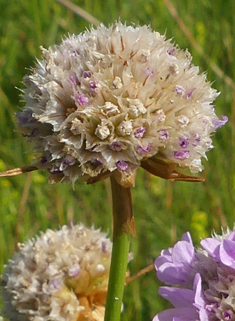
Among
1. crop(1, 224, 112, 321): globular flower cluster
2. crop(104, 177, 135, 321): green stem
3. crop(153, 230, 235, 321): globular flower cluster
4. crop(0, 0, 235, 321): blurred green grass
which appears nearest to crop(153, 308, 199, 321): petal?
crop(153, 230, 235, 321): globular flower cluster

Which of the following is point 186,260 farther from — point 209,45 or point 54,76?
point 209,45

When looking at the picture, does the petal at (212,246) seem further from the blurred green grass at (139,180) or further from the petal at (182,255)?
the blurred green grass at (139,180)

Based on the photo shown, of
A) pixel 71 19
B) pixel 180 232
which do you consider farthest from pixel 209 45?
pixel 180 232

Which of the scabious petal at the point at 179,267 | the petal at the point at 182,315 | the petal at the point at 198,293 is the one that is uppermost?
the scabious petal at the point at 179,267

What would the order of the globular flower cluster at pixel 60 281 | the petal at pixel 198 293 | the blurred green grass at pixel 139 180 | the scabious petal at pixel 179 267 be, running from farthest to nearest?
the blurred green grass at pixel 139 180, the globular flower cluster at pixel 60 281, the scabious petal at pixel 179 267, the petal at pixel 198 293

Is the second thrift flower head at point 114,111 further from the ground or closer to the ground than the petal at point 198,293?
further from the ground

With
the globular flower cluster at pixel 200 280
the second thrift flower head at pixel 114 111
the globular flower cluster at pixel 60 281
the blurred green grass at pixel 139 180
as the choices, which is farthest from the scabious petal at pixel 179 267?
the blurred green grass at pixel 139 180

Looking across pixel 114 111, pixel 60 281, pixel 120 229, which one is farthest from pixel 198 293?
pixel 60 281

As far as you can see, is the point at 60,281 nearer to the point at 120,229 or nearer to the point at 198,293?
the point at 120,229

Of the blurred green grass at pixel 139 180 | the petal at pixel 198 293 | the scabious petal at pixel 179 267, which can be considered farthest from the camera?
the blurred green grass at pixel 139 180
